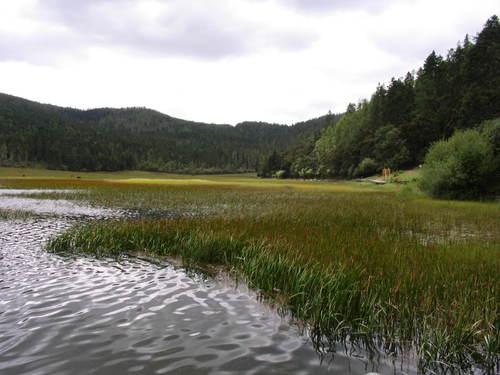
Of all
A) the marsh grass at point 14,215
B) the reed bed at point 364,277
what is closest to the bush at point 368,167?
the reed bed at point 364,277

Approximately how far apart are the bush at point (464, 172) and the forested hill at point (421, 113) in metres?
29.5

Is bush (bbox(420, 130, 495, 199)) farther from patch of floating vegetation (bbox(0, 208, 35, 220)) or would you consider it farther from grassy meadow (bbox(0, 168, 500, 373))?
patch of floating vegetation (bbox(0, 208, 35, 220))

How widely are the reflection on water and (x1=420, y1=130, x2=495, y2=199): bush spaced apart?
35.4m

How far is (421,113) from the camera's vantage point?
89.8 m

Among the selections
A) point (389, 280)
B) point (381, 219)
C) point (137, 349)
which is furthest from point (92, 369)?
point (381, 219)

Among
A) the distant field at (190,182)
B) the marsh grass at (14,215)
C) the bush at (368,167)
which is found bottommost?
the distant field at (190,182)

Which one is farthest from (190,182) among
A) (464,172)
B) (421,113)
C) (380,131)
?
(421,113)

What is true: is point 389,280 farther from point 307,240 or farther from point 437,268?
point 307,240

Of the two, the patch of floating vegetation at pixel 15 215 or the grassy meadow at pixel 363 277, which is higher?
the grassy meadow at pixel 363 277

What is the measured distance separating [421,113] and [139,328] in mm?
95905

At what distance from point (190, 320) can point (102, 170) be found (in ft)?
529

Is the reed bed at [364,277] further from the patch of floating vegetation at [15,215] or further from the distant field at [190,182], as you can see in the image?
the distant field at [190,182]

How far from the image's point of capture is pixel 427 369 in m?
5.26

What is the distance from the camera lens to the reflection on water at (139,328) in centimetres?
547
